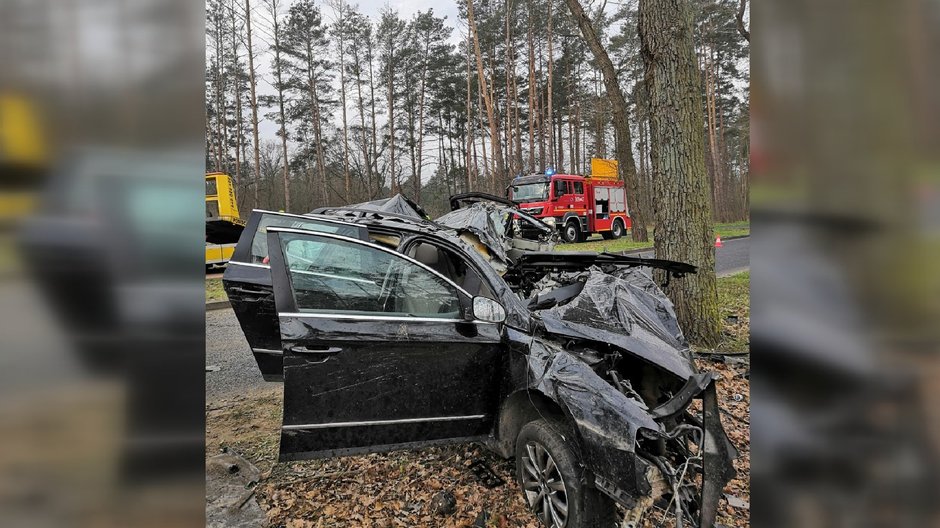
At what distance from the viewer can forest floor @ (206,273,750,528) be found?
2.67 m

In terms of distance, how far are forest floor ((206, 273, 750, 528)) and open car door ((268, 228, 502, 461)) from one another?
0.39 meters

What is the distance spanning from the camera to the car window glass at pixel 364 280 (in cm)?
277

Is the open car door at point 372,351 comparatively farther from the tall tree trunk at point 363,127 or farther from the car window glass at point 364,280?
the tall tree trunk at point 363,127

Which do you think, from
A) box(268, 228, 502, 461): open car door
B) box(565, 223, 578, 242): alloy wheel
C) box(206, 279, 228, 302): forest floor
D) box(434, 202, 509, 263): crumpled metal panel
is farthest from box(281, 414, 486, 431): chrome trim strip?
box(565, 223, 578, 242): alloy wheel

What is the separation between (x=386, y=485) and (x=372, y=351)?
0.97 metres

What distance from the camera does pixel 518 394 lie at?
275 centimetres

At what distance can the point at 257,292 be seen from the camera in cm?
379

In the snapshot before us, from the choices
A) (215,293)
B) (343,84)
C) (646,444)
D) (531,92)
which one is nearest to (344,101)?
(343,84)

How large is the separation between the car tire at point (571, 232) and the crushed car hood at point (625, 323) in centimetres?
1330
